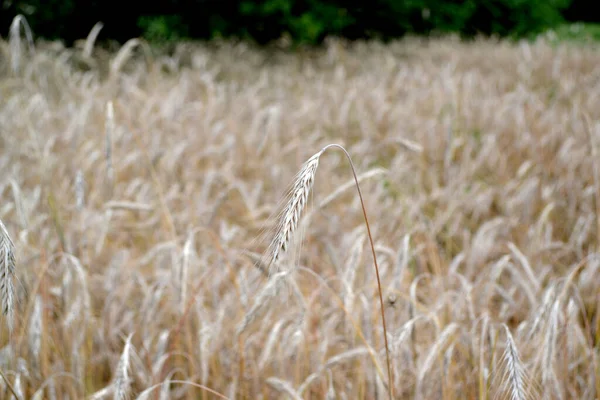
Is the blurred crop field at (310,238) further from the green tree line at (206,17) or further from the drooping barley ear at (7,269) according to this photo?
the green tree line at (206,17)

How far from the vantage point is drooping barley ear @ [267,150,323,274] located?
0.68 m

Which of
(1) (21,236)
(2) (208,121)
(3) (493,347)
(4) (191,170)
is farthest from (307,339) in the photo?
(2) (208,121)

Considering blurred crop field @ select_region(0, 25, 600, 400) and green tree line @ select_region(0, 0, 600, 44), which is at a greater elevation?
green tree line @ select_region(0, 0, 600, 44)

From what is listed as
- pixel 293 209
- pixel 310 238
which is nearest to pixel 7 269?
pixel 293 209

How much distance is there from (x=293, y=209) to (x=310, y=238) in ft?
5.51

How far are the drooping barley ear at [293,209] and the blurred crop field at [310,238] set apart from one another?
7 centimetres

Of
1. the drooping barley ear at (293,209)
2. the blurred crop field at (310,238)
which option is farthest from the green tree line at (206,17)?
the drooping barley ear at (293,209)

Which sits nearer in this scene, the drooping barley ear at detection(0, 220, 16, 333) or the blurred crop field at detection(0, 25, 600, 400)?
the drooping barley ear at detection(0, 220, 16, 333)

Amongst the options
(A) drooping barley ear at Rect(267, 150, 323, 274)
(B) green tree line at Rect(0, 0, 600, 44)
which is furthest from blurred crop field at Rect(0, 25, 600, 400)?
(B) green tree line at Rect(0, 0, 600, 44)

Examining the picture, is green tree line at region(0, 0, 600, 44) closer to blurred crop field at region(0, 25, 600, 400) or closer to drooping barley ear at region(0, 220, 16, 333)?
blurred crop field at region(0, 25, 600, 400)

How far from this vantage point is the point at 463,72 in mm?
5406

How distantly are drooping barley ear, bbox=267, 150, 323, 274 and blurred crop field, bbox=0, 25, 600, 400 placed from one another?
0.07 metres

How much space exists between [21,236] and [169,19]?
4965mm

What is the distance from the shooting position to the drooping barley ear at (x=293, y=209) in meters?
0.68
